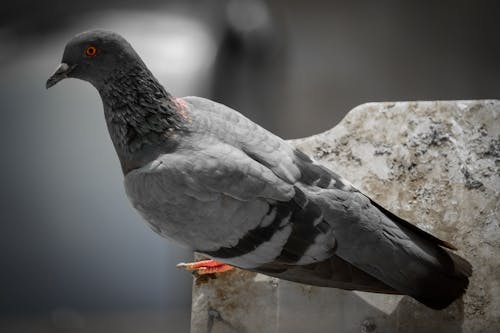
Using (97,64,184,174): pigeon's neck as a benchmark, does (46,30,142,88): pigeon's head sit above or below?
above

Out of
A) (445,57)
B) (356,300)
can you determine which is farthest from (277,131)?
(356,300)

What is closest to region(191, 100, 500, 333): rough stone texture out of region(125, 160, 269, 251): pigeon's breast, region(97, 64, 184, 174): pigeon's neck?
region(125, 160, 269, 251): pigeon's breast

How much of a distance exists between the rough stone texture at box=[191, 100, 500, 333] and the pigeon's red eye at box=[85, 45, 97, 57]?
67cm

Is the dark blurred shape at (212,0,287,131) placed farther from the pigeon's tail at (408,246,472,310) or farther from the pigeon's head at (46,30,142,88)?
the pigeon's tail at (408,246,472,310)

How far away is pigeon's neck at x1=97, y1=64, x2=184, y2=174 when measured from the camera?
50.8 inches

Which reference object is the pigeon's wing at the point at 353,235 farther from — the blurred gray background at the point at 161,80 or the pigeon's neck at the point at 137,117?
the blurred gray background at the point at 161,80

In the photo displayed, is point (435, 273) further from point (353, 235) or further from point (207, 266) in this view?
point (207, 266)

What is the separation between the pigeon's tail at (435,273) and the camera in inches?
51.2

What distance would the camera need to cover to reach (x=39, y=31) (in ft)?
7.50

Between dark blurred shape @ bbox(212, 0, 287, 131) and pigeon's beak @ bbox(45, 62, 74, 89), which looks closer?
pigeon's beak @ bbox(45, 62, 74, 89)

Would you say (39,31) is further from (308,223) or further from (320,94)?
(308,223)

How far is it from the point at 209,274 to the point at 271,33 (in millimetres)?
1498

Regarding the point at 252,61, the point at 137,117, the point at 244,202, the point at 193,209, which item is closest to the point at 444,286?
the point at 244,202

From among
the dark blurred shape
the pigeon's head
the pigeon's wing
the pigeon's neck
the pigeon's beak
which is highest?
the dark blurred shape
